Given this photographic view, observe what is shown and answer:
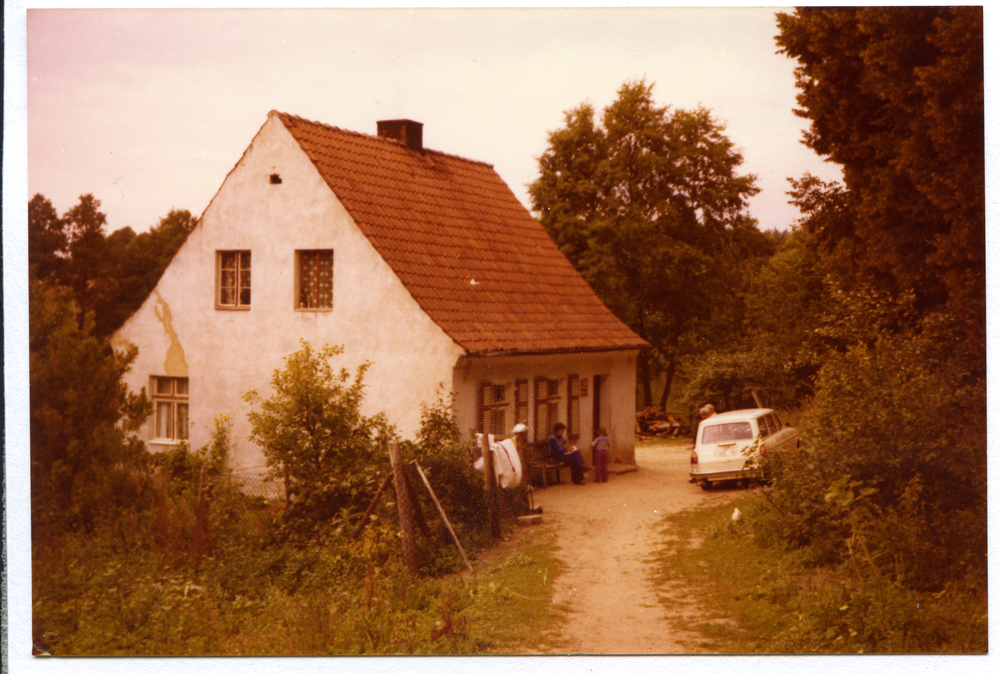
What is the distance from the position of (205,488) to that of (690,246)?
5.36 meters

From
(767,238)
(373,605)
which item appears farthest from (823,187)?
(373,605)

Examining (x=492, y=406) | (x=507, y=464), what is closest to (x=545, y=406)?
(x=492, y=406)

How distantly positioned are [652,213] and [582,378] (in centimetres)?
281

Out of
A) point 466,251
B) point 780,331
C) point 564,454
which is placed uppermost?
point 466,251

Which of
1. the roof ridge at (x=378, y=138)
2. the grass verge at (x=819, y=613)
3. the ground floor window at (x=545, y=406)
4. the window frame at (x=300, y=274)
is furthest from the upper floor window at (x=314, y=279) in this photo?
the grass verge at (x=819, y=613)

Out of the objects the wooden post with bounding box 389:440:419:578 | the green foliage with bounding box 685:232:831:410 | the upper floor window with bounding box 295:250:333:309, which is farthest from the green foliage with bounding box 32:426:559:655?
the green foliage with bounding box 685:232:831:410

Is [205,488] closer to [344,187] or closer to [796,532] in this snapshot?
[344,187]

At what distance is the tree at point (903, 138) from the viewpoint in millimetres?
7430

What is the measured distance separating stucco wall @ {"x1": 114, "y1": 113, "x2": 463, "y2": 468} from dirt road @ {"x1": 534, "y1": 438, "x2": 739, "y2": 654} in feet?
7.07

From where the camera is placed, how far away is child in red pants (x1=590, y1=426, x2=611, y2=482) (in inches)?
468

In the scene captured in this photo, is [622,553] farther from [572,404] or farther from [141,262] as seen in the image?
[141,262]

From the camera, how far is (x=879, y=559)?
299 inches

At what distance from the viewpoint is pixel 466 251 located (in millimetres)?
11227

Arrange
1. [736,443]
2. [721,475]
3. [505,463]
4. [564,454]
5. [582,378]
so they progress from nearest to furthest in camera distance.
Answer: [736,443]
[721,475]
[505,463]
[564,454]
[582,378]
